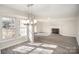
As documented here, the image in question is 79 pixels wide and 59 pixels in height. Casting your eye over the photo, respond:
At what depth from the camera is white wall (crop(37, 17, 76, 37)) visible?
1754 millimetres

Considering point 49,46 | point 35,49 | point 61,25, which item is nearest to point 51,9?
point 61,25

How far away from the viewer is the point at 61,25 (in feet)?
5.87

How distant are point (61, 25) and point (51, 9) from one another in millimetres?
370

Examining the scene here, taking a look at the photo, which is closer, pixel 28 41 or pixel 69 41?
pixel 69 41

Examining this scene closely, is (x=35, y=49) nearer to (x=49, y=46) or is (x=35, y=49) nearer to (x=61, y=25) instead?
(x=49, y=46)

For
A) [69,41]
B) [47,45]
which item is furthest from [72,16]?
[47,45]

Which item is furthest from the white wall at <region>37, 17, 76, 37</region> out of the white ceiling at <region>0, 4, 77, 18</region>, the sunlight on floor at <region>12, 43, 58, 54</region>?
the sunlight on floor at <region>12, 43, 58, 54</region>

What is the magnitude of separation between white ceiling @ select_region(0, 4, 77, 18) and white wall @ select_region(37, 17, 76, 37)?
10 cm

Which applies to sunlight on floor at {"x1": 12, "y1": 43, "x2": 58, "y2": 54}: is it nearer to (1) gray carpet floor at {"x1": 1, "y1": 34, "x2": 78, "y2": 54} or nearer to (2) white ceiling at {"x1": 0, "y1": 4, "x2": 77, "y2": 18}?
(1) gray carpet floor at {"x1": 1, "y1": 34, "x2": 78, "y2": 54}

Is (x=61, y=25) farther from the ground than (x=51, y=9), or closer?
closer

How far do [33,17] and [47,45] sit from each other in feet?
2.05
